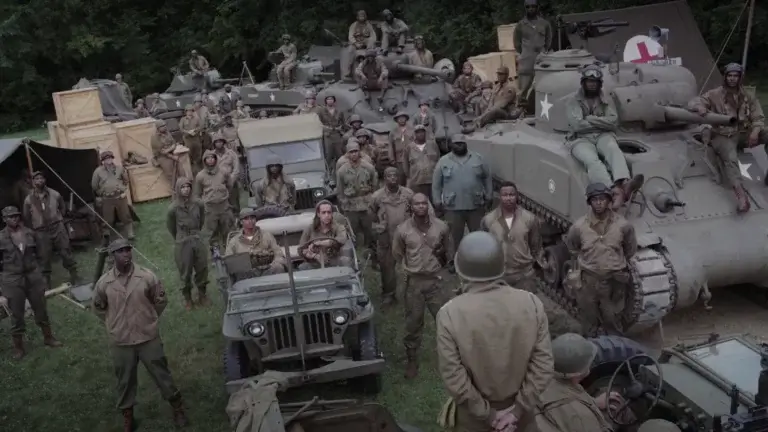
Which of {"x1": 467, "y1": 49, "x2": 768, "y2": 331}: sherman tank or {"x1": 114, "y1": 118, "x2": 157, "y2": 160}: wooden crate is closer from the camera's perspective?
{"x1": 467, "y1": 49, "x2": 768, "y2": 331}: sherman tank

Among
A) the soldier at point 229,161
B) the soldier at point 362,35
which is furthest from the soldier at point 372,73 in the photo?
the soldier at point 229,161

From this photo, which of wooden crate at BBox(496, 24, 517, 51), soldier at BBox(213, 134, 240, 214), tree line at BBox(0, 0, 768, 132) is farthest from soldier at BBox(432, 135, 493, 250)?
tree line at BBox(0, 0, 768, 132)

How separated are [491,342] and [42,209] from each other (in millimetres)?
8791

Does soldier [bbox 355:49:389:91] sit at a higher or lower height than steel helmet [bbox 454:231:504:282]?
higher

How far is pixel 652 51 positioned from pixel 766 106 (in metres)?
8.67

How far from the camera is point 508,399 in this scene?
14.8 feet

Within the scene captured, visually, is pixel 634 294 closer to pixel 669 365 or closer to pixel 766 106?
pixel 669 365

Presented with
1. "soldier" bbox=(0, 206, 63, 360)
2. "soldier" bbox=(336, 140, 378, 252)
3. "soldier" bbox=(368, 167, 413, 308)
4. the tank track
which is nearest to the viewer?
the tank track

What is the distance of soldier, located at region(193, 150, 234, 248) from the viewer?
11.6 metres

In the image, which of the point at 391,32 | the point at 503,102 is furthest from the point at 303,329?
the point at 391,32

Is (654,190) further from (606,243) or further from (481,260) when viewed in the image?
(481,260)

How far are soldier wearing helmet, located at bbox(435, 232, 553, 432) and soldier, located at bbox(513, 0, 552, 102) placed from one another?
11403 millimetres

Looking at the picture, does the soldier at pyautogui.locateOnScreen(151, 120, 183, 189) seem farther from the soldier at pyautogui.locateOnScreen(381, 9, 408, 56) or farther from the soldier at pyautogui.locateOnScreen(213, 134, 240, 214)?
the soldier at pyautogui.locateOnScreen(381, 9, 408, 56)

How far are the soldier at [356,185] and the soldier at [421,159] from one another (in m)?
1.10
